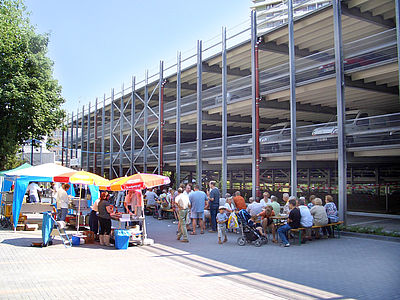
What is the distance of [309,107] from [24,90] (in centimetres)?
1720

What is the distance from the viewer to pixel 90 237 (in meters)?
11.6

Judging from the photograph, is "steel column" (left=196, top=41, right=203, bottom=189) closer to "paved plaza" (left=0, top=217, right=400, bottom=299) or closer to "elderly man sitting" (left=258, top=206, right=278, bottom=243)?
"elderly man sitting" (left=258, top=206, right=278, bottom=243)

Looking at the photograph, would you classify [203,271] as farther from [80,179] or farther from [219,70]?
[219,70]

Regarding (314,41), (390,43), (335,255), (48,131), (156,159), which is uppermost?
(314,41)

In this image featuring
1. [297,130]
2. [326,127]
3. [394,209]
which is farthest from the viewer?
[394,209]

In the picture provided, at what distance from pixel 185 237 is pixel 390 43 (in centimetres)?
1007

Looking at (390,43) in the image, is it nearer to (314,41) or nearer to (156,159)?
(314,41)

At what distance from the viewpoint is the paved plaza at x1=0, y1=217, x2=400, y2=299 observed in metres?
6.29

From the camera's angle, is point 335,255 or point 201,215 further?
point 201,215

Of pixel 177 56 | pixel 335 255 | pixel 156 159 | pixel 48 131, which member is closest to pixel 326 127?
pixel 335 255

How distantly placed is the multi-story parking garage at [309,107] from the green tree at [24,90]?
739cm

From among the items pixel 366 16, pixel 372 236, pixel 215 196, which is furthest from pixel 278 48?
pixel 372 236

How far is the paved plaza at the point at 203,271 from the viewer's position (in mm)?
6285

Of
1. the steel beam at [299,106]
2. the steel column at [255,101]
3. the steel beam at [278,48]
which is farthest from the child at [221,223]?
the steel beam at [278,48]
